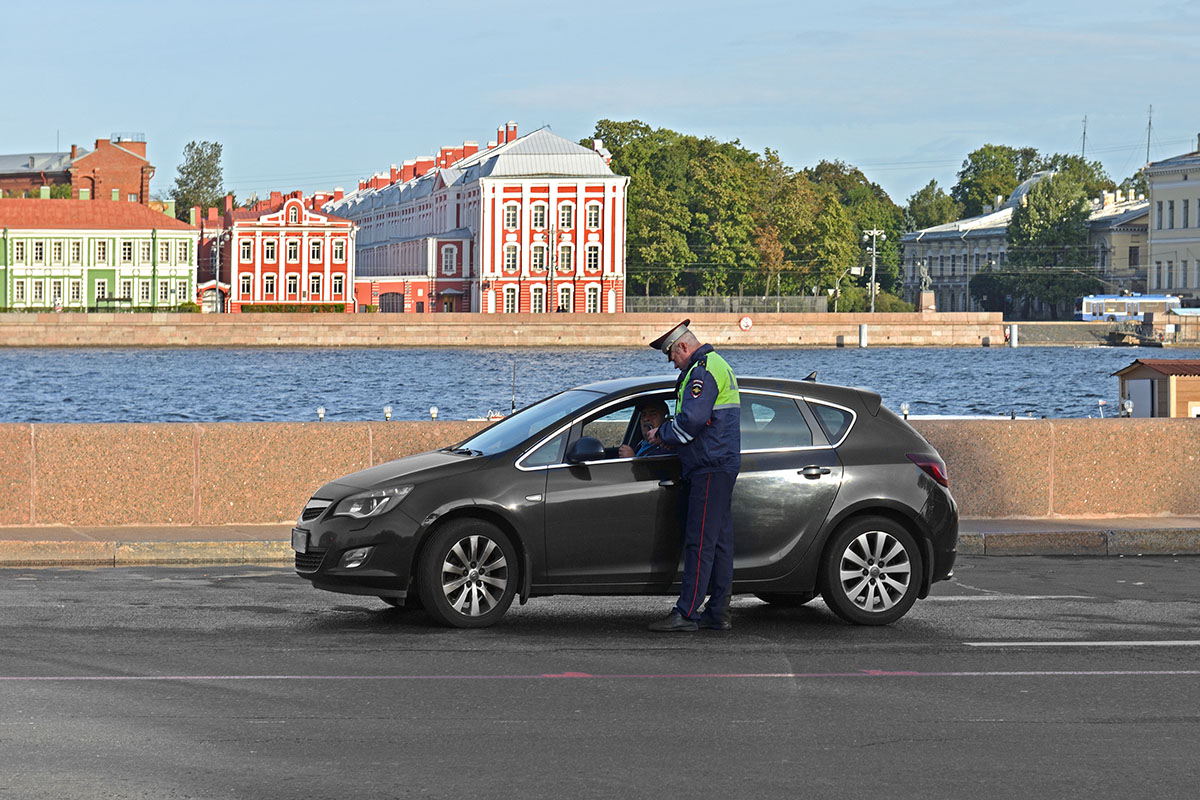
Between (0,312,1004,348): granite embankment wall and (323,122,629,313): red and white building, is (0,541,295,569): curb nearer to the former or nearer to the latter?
(0,312,1004,348): granite embankment wall

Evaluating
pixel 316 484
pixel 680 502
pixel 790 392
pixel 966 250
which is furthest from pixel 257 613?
pixel 966 250

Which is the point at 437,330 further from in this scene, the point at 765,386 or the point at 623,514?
the point at 623,514

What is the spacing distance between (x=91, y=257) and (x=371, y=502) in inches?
4892

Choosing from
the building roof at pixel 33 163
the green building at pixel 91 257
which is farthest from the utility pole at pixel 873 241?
the building roof at pixel 33 163

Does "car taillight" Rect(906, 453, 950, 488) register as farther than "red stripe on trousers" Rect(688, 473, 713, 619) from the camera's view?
Yes

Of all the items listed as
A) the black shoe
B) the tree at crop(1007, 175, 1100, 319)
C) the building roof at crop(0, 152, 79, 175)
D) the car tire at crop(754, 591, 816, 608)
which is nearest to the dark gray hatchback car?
the black shoe

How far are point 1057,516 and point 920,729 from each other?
30.8 feet

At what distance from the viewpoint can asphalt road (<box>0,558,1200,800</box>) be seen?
261 inches

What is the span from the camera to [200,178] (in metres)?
182

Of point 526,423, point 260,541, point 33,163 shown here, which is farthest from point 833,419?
point 33,163

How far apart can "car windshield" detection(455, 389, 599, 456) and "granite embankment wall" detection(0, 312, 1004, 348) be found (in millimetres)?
106407

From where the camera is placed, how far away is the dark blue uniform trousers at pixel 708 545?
33.7ft

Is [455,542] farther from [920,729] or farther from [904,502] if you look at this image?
[920,729]

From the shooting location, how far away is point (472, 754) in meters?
7.02
